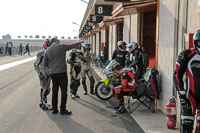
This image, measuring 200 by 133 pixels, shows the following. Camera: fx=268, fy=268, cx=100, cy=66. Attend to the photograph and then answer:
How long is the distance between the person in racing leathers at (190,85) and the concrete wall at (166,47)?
2331mm

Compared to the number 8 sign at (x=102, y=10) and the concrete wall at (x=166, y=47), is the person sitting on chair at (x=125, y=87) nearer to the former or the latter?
the concrete wall at (x=166, y=47)

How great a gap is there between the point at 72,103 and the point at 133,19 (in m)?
5.53

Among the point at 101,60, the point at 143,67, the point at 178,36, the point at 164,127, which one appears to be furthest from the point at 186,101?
the point at 101,60

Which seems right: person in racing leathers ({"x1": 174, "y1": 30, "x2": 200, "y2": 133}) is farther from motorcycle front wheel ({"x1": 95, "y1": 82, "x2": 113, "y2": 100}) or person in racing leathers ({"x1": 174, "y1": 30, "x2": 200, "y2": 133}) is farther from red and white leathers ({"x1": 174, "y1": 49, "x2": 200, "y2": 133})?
motorcycle front wheel ({"x1": 95, "y1": 82, "x2": 113, "y2": 100})

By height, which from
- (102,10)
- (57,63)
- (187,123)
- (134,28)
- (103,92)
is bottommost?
(103,92)

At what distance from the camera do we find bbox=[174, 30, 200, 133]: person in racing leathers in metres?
3.98

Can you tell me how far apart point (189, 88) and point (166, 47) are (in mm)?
2967

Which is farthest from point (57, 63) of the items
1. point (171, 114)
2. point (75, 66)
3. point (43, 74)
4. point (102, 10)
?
point (102, 10)

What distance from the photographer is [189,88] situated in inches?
160

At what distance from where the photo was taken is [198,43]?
4.01 m

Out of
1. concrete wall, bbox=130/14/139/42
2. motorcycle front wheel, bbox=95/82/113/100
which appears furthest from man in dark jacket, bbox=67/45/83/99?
concrete wall, bbox=130/14/139/42

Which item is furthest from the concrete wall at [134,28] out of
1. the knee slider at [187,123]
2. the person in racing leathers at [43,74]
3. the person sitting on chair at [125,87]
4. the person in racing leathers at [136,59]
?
the knee slider at [187,123]

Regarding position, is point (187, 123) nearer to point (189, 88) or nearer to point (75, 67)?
point (189, 88)

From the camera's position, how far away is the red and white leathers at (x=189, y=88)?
3979 millimetres
